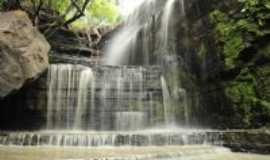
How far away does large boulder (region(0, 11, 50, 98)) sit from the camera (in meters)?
8.91

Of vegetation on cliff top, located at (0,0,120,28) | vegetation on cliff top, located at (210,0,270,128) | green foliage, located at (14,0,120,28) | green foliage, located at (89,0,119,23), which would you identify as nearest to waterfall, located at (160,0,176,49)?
vegetation on cliff top, located at (0,0,120,28)

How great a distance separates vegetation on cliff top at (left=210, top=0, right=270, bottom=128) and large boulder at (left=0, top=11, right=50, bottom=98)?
18.4 ft

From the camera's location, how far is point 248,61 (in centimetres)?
866

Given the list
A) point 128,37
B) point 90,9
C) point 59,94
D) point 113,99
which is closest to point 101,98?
point 113,99

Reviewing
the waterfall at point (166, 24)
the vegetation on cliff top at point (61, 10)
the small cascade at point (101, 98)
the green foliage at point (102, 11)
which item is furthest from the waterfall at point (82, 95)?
the green foliage at point (102, 11)

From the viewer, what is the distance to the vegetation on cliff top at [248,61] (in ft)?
26.9

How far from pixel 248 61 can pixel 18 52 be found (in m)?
6.46

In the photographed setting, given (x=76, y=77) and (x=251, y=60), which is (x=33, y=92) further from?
(x=251, y=60)

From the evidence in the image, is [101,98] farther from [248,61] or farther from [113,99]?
[248,61]

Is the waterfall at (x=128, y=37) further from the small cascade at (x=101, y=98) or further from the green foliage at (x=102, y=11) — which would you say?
the small cascade at (x=101, y=98)

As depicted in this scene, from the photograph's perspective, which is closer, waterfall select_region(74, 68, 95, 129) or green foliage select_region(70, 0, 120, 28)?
waterfall select_region(74, 68, 95, 129)

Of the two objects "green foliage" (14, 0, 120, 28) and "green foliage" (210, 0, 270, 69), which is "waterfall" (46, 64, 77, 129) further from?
"green foliage" (210, 0, 270, 69)

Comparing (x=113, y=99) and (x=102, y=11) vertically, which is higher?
(x=102, y=11)

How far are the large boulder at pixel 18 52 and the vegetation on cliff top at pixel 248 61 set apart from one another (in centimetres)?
561
